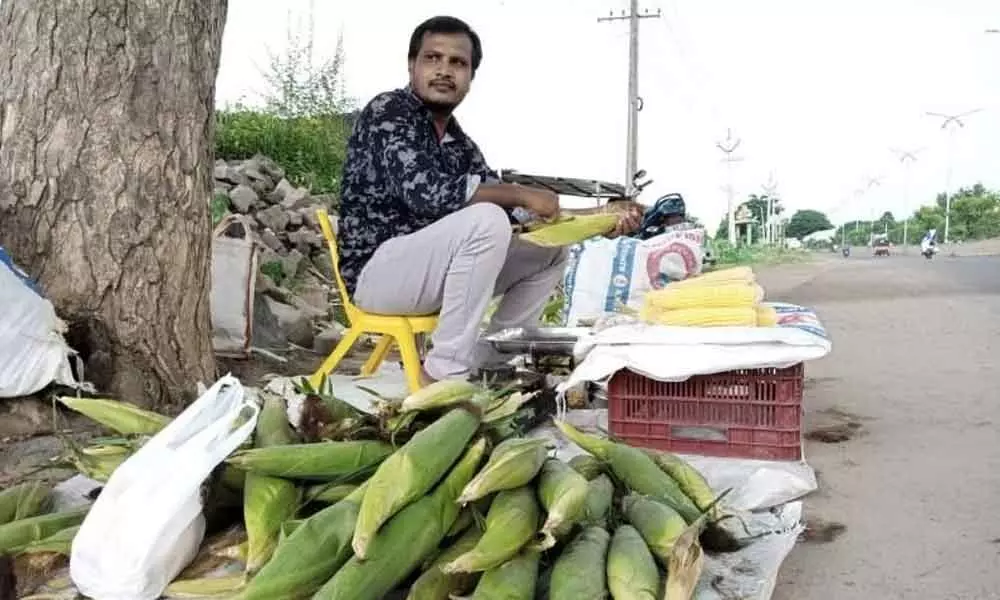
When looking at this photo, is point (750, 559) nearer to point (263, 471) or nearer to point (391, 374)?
point (263, 471)

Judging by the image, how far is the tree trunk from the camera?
3549mm

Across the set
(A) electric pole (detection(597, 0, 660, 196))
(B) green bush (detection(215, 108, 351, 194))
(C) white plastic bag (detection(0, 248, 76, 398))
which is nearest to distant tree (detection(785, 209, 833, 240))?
(A) electric pole (detection(597, 0, 660, 196))

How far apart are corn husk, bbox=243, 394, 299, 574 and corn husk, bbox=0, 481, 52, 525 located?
0.61m

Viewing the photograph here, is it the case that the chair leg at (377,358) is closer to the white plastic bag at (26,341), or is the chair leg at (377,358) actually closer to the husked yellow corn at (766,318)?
the white plastic bag at (26,341)

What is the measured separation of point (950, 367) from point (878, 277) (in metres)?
12.4

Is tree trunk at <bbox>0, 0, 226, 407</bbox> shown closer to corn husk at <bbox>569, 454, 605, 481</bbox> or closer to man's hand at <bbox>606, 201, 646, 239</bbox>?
man's hand at <bbox>606, 201, 646, 239</bbox>

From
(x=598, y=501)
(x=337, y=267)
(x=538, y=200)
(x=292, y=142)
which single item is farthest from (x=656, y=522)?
(x=292, y=142)

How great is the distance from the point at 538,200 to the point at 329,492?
6.90ft

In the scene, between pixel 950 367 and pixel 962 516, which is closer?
pixel 962 516

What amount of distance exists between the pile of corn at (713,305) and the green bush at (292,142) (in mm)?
7487

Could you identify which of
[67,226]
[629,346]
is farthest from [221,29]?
[629,346]

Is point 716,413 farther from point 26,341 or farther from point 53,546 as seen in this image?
point 26,341

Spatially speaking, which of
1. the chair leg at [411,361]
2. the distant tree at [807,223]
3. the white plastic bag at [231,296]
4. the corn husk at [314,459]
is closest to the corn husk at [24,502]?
the corn husk at [314,459]

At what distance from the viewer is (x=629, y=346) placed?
312cm
